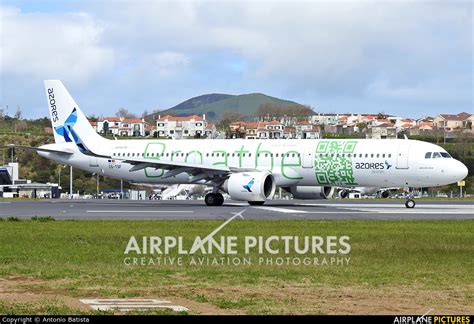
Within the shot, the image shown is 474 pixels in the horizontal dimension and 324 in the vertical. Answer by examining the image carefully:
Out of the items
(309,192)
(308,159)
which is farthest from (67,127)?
(308,159)

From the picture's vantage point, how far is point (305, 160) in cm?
4569

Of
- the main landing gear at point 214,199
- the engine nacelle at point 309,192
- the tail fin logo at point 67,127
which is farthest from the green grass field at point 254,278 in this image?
the tail fin logo at point 67,127

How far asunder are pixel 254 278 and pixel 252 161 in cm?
3112

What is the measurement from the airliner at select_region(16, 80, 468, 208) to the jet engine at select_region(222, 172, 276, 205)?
5 cm

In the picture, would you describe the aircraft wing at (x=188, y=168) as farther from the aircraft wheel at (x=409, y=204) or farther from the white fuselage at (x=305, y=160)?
the aircraft wheel at (x=409, y=204)

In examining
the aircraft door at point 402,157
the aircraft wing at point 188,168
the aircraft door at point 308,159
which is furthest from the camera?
the aircraft wing at point 188,168

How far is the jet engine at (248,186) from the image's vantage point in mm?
43906

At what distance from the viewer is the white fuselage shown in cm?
4356

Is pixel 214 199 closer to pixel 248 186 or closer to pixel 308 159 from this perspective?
pixel 248 186

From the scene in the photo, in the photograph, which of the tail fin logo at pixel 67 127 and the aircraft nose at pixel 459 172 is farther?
the tail fin logo at pixel 67 127

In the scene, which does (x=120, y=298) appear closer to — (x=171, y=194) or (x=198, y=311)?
(x=198, y=311)

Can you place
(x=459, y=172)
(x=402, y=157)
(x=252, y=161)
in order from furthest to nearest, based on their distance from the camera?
1. (x=252, y=161)
2. (x=402, y=157)
3. (x=459, y=172)

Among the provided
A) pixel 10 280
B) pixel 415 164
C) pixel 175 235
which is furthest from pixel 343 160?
pixel 10 280

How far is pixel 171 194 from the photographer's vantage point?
82.0 meters
